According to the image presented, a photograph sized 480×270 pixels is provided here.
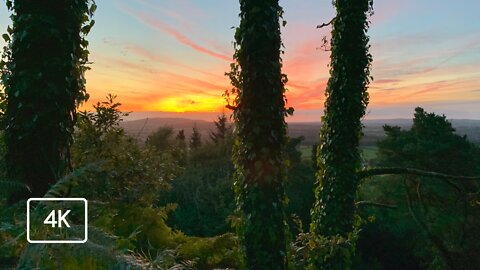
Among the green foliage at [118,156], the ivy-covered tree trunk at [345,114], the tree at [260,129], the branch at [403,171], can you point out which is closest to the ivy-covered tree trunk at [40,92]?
the tree at [260,129]

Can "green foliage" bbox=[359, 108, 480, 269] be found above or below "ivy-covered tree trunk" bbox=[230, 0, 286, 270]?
below

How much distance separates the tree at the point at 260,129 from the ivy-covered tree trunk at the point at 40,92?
2.92 meters

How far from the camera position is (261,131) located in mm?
6465

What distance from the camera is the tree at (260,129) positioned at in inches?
253

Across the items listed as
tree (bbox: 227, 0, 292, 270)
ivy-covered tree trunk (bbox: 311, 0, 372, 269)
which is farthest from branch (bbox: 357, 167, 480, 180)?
tree (bbox: 227, 0, 292, 270)

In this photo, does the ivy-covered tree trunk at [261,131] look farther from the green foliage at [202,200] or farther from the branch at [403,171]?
the green foliage at [202,200]

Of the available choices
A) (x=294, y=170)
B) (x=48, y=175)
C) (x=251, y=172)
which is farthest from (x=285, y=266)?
(x=294, y=170)

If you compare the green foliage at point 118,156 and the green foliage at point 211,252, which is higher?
the green foliage at point 118,156

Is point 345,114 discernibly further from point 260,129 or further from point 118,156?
point 118,156

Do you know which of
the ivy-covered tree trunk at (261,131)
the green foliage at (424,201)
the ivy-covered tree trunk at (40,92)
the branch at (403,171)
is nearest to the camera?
the ivy-covered tree trunk at (40,92)

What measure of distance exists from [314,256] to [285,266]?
1.25 m

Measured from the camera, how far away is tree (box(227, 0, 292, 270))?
6418 millimetres

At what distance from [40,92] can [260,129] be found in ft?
11.0

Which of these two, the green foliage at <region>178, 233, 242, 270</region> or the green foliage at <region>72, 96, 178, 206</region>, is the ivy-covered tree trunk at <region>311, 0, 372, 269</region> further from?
the green foliage at <region>72, 96, 178, 206</region>
